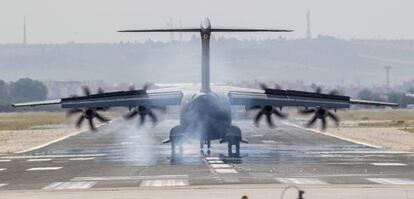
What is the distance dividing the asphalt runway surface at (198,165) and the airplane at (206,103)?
1583 millimetres

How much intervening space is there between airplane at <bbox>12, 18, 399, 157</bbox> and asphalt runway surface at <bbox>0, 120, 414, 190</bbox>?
1583mm

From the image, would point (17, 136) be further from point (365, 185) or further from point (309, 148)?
point (365, 185)

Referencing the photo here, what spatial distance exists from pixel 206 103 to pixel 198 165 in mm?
5065

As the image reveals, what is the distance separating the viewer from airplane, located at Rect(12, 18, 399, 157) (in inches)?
2287

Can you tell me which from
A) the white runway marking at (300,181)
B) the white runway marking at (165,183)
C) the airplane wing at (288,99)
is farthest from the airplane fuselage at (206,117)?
the white runway marking at (300,181)

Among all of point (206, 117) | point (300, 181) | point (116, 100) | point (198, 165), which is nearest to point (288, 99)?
point (206, 117)

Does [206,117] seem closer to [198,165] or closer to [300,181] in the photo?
[198,165]

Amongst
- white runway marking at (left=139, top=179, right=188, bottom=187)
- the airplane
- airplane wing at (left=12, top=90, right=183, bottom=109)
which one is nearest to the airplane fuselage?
the airplane

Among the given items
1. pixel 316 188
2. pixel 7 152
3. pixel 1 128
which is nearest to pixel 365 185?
pixel 316 188

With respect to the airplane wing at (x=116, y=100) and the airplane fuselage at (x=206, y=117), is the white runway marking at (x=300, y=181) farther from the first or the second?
the airplane wing at (x=116, y=100)

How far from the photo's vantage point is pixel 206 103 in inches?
2249

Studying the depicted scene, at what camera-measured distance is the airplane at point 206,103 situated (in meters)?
58.1

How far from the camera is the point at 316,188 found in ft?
128

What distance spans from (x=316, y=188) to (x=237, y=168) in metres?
12.0
